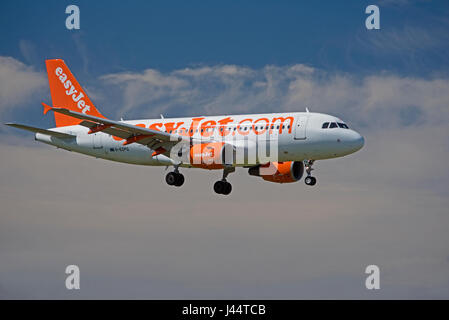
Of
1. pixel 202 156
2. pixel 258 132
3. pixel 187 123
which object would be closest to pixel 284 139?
pixel 258 132

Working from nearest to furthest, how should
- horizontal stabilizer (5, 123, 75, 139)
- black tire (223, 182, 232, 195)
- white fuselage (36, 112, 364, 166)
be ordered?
1. white fuselage (36, 112, 364, 166)
2. horizontal stabilizer (5, 123, 75, 139)
3. black tire (223, 182, 232, 195)

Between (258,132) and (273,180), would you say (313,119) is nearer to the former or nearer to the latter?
(258,132)

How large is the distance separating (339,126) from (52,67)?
24.9 m

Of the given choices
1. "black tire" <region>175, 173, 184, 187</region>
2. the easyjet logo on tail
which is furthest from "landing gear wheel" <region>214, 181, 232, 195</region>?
the easyjet logo on tail

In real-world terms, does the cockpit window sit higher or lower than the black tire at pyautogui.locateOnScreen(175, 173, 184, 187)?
higher

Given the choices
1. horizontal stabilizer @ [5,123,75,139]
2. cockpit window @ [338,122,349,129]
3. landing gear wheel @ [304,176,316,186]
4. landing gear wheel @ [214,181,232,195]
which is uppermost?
horizontal stabilizer @ [5,123,75,139]

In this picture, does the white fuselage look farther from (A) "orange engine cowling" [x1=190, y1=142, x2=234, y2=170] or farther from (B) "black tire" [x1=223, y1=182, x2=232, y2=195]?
(B) "black tire" [x1=223, y1=182, x2=232, y2=195]

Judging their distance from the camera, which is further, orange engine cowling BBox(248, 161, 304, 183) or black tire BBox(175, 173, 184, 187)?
orange engine cowling BBox(248, 161, 304, 183)

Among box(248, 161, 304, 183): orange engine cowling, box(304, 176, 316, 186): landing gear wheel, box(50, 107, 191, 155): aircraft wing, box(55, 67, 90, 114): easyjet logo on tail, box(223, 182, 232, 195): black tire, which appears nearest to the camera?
box(50, 107, 191, 155): aircraft wing

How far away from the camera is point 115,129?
161ft

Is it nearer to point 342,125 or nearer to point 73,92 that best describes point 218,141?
point 342,125

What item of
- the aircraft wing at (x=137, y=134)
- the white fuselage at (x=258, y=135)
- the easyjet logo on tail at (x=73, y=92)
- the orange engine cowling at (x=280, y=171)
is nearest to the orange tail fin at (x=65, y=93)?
the easyjet logo on tail at (x=73, y=92)

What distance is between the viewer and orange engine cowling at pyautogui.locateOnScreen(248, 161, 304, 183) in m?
51.8

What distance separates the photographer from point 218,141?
4862 cm
